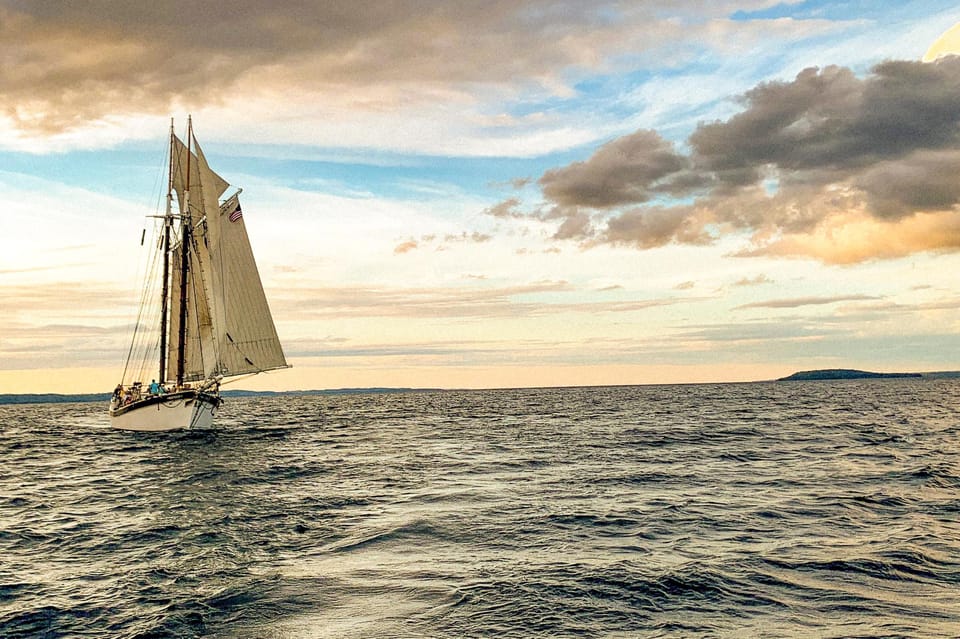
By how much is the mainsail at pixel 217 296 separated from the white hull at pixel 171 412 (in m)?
2.69

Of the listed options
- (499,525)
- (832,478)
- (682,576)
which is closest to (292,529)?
(499,525)

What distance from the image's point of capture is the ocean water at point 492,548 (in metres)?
12.1

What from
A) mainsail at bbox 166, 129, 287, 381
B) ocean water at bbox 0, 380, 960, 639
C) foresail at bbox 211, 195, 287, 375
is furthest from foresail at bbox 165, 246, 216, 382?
ocean water at bbox 0, 380, 960, 639

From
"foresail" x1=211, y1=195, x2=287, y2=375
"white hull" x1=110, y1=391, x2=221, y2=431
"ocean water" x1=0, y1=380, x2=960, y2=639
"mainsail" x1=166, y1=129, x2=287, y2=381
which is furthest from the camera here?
"foresail" x1=211, y1=195, x2=287, y2=375

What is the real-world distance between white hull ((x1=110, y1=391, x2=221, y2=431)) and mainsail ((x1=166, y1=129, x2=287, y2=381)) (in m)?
2.69

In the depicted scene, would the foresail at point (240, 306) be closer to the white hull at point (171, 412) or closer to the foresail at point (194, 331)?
the foresail at point (194, 331)

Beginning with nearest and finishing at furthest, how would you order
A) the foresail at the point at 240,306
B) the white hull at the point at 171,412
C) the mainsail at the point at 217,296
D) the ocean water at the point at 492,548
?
the ocean water at the point at 492,548
the white hull at the point at 171,412
the mainsail at the point at 217,296
the foresail at the point at 240,306

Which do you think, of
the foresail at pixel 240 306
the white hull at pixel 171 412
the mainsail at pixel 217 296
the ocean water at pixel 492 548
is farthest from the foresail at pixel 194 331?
the ocean water at pixel 492 548

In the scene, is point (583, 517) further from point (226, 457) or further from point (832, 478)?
point (226, 457)

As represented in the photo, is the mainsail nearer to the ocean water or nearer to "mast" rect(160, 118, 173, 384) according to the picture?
"mast" rect(160, 118, 173, 384)

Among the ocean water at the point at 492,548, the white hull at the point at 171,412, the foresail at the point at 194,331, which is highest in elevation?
the foresail at the point at 194,331

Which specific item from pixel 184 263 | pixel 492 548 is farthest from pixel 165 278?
pixel 492 548

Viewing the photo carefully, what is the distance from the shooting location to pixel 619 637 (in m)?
11.0

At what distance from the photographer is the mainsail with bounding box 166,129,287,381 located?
207ft
